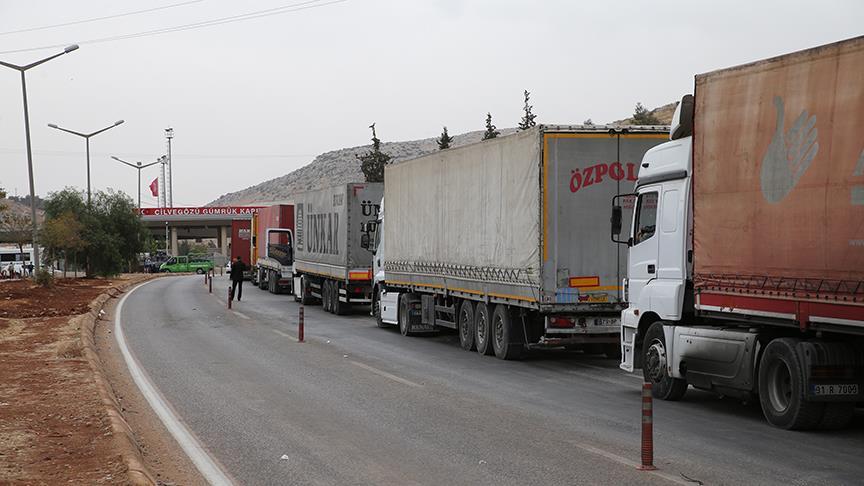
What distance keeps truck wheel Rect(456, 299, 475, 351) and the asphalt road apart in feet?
1.70

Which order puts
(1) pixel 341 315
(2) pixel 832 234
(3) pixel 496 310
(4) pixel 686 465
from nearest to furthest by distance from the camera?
(4) pixel 686 465 → (2) pixel 832 234 → (3) pixel 496 310 → (1) pixel 341 315

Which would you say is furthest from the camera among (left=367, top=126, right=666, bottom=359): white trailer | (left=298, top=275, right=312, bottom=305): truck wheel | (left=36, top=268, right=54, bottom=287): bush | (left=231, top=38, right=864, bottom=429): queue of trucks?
(left=36, top=268, right=54, bottom=287): bush

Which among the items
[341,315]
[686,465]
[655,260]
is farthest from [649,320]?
[341,315]

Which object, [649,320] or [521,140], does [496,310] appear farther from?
[649,320]

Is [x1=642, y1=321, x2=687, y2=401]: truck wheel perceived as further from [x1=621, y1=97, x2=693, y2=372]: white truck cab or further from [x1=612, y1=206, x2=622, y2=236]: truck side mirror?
[x1=612, y1=206, x2=622, y2=236]: truck side mirror

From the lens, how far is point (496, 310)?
1936 centimetres

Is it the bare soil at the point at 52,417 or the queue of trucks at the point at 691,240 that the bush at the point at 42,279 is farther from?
the queue of trucks at the point at 691,240

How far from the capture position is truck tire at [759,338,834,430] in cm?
1084

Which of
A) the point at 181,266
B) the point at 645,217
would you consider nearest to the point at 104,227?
the point at 181,266

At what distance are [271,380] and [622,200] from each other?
21.3 ft

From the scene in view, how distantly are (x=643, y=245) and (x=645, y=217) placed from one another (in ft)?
1.31

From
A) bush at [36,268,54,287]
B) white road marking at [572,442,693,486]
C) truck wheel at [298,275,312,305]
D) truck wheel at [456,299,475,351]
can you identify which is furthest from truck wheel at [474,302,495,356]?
bush at [36,268,54,287]

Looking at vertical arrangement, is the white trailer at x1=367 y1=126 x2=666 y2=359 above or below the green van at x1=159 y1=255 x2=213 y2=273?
above

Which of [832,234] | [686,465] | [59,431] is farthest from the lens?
[59,431]
